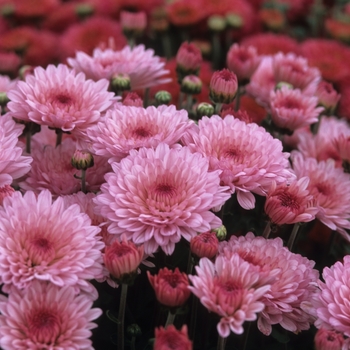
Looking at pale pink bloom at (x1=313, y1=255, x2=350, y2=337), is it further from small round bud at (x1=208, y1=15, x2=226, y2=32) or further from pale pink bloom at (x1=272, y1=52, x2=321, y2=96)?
small round bud at (x1=208, y1=15, x2=226, y2=32)

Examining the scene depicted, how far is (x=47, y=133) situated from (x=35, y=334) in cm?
62

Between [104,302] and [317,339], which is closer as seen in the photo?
[317,339]

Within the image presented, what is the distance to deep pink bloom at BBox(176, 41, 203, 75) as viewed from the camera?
1.30 metres

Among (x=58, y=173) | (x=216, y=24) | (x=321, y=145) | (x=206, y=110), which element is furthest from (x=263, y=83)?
(x=58, y=173)

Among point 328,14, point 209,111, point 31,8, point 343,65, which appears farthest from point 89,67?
point 328,14

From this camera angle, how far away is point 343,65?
1850 millimetres

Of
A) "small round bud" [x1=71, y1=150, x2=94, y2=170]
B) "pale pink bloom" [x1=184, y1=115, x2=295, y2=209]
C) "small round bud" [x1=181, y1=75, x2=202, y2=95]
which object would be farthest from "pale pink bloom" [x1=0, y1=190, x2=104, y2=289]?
"small round bud" [x1=181, y1=75, x2=202, y2=95]

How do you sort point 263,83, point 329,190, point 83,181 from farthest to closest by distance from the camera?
point 263,83, point 329,190, point 83,181

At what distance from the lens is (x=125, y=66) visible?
4.06 feet

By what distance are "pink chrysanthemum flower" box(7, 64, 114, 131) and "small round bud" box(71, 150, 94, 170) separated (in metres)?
0.06

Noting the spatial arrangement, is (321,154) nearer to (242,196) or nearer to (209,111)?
(209,111)

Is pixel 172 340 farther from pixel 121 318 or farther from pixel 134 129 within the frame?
pixel 134 129

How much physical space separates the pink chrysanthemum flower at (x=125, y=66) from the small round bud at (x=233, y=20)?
2.43ft

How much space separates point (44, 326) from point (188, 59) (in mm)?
758
